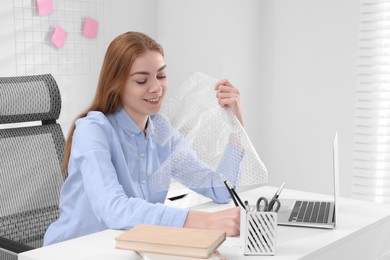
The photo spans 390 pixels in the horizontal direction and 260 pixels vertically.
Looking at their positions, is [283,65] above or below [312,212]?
above

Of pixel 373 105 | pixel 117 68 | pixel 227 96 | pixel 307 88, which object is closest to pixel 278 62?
pixel 307 88

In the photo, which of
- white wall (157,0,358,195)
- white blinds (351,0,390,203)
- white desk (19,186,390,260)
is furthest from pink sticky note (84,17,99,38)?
white desk (19,186,390,260)

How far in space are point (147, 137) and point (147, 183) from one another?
0.49 ft

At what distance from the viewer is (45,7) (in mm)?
3170

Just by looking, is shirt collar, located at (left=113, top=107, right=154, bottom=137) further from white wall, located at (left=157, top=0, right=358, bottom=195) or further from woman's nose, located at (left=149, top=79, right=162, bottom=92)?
white wall, located at (left=157, top=0, right=358, bottom=195)

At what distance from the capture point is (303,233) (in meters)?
1.59

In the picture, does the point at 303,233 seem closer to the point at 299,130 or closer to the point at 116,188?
the point at 116,188

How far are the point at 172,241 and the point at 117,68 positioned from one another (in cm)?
72

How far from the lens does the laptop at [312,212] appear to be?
5.43 feet

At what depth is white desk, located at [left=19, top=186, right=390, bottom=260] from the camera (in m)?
1.41

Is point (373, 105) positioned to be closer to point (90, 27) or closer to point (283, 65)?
point (283, 65)

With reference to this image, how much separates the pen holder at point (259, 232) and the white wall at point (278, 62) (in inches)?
86.9

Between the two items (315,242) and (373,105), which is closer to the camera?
(315,242)

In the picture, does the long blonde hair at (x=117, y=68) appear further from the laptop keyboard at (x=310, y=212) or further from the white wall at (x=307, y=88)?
the white wall at (x=307, y=88)
